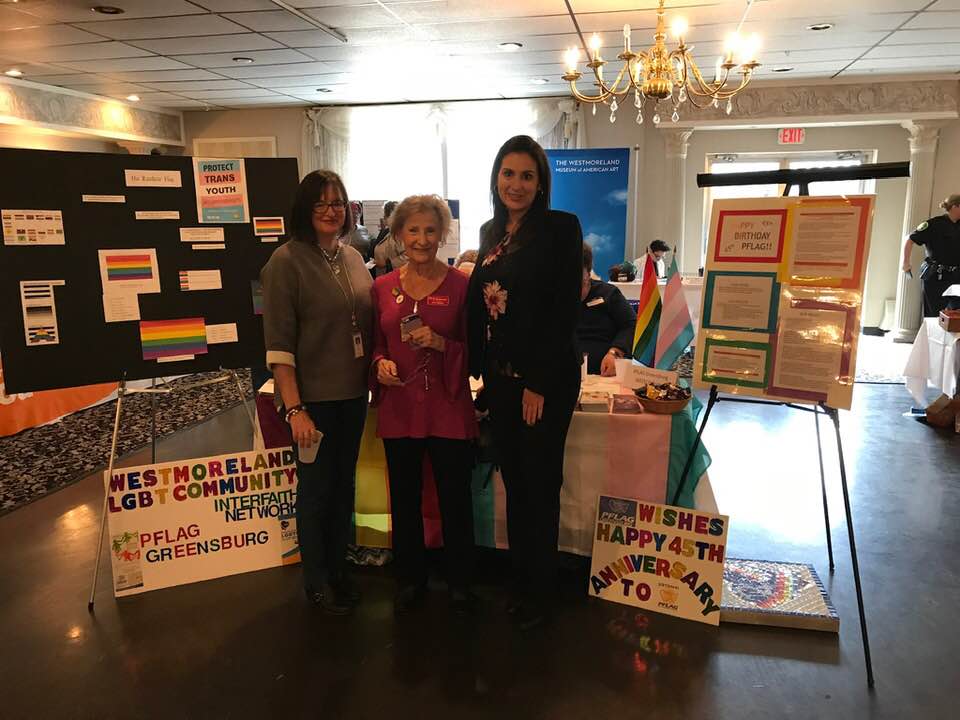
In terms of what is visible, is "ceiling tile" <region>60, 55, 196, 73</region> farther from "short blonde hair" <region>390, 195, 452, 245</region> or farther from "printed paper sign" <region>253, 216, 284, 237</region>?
"short blonde hair" <region>390, 195, 452, 245</region>

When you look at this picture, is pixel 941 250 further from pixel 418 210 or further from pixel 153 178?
pixel 153 178

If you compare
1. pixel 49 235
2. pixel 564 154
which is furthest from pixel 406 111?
pixel 49 235

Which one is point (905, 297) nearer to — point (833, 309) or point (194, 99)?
point (833, 309)

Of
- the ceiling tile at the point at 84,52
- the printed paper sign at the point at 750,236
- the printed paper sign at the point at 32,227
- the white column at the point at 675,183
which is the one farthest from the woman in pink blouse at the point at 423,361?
the white column at the point at 675,183

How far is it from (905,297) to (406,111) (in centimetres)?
605

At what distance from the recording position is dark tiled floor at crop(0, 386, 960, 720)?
5.89 ft

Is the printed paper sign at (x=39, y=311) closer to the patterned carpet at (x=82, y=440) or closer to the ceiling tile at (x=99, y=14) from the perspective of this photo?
the patterned carpet at (x=82, y=440)

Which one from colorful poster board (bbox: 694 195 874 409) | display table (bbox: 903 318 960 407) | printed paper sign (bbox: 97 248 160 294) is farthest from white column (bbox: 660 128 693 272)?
printed paper sign (bbox: 97 248 160 294)

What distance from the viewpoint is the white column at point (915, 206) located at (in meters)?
6.95

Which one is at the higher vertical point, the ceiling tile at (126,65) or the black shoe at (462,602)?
the ceiling tile at (126,65)

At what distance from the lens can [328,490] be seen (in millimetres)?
2131

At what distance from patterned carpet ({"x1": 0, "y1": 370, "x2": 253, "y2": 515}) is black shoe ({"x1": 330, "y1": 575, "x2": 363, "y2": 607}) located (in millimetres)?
1860

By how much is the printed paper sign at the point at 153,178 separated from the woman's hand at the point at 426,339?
3.48ft

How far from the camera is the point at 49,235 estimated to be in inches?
85.0
